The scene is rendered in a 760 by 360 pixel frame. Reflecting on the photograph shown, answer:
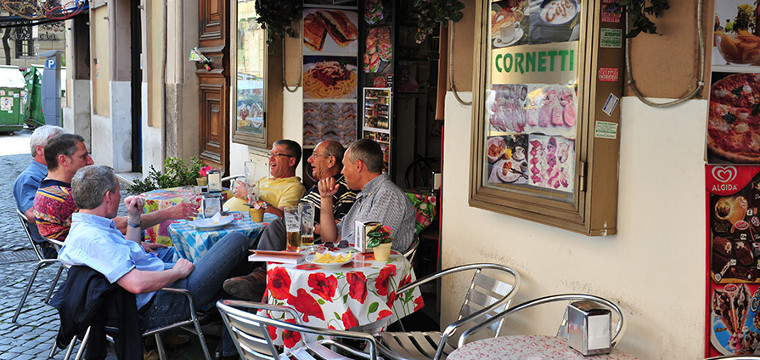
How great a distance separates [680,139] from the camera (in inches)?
124

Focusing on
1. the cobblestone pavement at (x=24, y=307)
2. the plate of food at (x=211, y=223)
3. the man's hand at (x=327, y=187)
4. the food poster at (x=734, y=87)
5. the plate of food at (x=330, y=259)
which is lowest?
the cobblestone pavement at (x=24, y=307)

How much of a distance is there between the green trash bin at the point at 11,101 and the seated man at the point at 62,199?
20.0m

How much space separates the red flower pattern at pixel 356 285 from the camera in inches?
149

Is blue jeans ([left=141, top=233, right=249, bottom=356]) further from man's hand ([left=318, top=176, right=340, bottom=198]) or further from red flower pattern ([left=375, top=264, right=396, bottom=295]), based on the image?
red flower pattern ([left=375, top=264, right=396, bottom=295])

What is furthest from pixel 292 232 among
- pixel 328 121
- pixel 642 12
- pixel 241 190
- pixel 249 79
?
pixel 249 79

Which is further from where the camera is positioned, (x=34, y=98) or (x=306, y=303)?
(x=34, y=98)

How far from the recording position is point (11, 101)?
76.7 feet

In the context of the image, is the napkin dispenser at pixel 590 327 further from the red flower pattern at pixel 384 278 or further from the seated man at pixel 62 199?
the seated man at pixel 62 199

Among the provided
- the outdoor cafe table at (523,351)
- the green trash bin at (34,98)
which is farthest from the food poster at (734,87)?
the green trash bin at (34,98)

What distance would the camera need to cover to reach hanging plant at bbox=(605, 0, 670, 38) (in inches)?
122

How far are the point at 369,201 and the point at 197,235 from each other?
111cm

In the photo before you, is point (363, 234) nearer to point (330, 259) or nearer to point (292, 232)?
point (330, 259)

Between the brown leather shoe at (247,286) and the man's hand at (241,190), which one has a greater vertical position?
the man's hand at (241,190)

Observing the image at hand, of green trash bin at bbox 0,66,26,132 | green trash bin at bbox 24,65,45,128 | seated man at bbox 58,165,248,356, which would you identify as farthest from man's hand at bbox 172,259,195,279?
green trash bin at bbox 24,65,45,128
